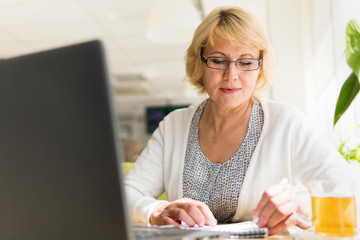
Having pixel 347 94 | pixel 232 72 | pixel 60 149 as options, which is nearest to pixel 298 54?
pixel 232 72

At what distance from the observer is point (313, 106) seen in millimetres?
3439

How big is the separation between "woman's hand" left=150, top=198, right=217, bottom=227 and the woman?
0.14 meters

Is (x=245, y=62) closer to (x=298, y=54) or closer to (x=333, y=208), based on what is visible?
(x=333, y=208)

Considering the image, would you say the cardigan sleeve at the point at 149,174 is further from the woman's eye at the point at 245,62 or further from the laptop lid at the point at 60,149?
the laptop lid at the point at 60,149

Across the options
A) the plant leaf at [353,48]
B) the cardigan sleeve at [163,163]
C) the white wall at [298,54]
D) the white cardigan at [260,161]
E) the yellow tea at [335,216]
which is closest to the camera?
the yellow tea at [335,216]

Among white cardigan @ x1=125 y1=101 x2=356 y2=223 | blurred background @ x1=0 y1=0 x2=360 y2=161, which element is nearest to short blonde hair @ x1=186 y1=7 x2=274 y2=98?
white cardigan @ x1=125 y1=101 x2=356 y2=223

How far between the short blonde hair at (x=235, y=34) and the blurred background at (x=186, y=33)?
0.46 meters

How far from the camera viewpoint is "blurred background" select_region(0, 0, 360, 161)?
2.59 meters

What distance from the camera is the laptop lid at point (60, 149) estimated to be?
508 mm

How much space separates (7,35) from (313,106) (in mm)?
4052

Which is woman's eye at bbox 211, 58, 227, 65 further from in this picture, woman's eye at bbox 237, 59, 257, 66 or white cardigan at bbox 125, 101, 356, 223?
white cardigan at bbox 125, 101, 356, 223

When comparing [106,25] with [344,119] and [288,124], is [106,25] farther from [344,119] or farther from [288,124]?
[288,124]

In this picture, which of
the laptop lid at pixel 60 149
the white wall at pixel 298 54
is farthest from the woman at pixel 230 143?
the white wall at pixel 298 54

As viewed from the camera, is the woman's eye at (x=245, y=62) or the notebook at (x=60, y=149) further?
the woman's eye at (x=245, y=62)
